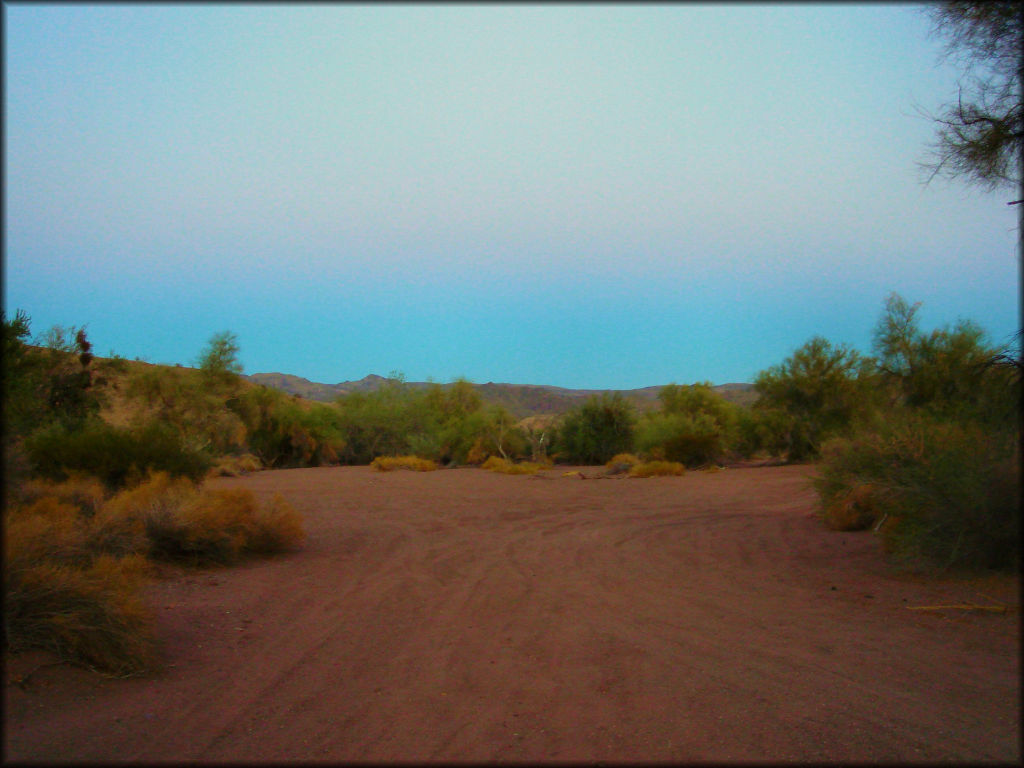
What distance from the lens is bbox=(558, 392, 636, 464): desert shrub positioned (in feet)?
133

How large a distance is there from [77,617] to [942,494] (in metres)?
9.04

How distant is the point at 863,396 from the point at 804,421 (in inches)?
121

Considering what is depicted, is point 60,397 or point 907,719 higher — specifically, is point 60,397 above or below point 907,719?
above

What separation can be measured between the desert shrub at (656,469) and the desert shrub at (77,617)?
81.4 ft

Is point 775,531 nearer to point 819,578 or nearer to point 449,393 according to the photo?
point 819,578

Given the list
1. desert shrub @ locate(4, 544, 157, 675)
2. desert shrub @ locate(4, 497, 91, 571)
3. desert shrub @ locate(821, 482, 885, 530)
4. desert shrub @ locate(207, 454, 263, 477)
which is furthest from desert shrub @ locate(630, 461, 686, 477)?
desert shrub @ locate(4, 544, 157, 675)

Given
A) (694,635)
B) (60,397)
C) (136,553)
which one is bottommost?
(694,635)

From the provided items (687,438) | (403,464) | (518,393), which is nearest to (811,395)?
(687,438)

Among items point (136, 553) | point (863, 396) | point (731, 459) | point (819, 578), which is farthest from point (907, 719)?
point (731, 459)

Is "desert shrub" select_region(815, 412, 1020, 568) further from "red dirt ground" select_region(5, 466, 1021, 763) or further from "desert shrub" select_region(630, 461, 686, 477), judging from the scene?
"desert shrub" select_region(630, 461, 686, 477)

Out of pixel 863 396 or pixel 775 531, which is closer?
pixel 775 531

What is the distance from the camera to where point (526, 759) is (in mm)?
3904

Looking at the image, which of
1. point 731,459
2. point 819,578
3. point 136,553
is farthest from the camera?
point 731,459

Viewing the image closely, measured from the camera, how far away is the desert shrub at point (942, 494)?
7605 mm
